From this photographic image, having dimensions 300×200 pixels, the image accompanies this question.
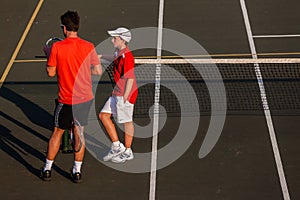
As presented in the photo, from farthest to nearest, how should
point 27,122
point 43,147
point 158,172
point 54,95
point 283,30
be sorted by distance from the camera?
point 283,30 → point 54,95 → point 27,122 → point 43,147 → point 158,172

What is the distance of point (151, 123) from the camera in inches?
543

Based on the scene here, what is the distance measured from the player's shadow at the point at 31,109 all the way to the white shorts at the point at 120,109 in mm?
1977

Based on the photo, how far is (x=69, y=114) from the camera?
11.4m

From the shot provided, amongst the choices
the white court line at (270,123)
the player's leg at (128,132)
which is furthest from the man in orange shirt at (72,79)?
the white court line at (270,123)

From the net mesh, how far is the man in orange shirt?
2.23 metres

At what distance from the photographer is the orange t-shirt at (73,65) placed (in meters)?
11.2

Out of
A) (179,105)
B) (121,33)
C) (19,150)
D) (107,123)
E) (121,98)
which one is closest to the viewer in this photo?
(121,33)

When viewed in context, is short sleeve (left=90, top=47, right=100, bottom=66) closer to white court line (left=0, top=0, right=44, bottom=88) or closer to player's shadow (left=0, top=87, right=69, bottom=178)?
player's shadow (left=0, top=87, right=69, bottom=178)

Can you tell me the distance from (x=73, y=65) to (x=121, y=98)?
45.1 inches

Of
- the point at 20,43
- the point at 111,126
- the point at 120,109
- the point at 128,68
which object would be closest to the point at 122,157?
the point at 111,126

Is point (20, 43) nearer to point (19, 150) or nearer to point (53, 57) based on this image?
point (19, 150)

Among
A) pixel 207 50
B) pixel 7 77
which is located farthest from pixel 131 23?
pixel 7 77

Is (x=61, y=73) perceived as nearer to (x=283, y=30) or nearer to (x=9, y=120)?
(x=9, y=120)

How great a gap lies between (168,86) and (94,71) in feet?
12.7
